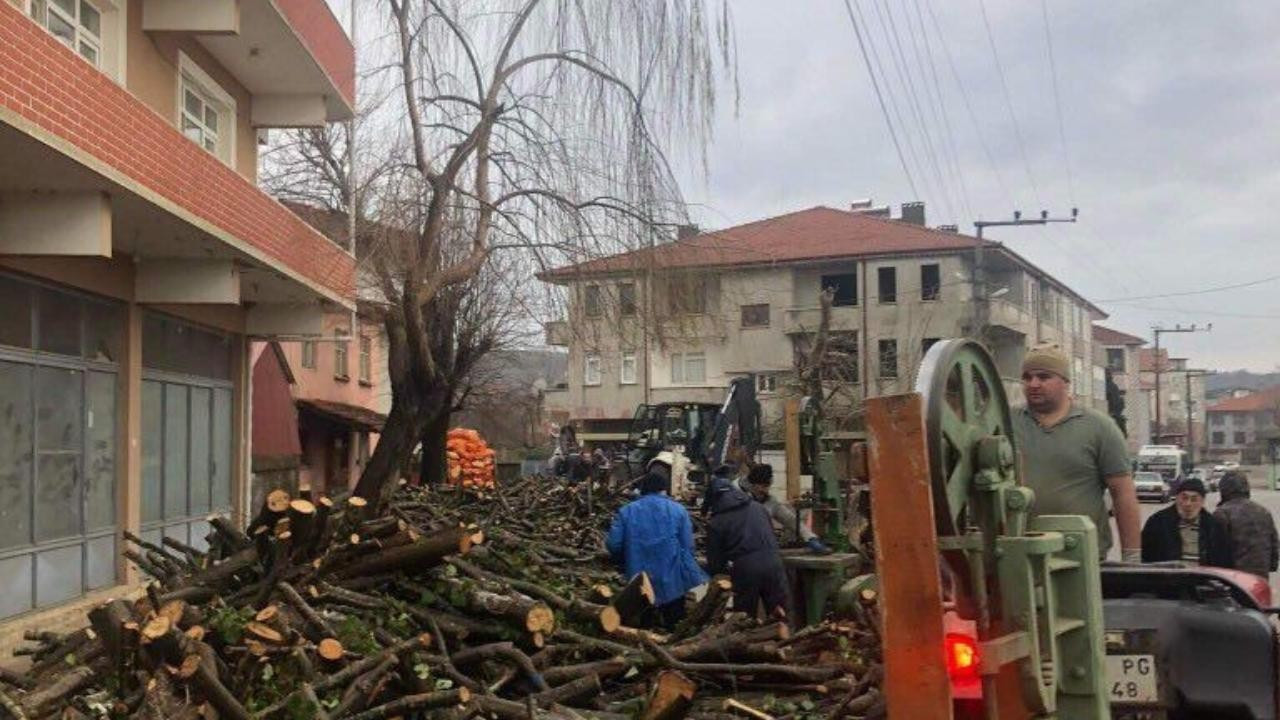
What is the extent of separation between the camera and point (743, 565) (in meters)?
8.57

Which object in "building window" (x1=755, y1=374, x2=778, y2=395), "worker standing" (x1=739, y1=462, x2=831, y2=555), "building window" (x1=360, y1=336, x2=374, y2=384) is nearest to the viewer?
"worker standing" (x1=739, y1=462, x2=831, y2=555)

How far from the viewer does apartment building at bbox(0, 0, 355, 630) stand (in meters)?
9.73

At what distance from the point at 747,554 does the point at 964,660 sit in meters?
5.74

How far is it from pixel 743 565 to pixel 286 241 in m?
8.78

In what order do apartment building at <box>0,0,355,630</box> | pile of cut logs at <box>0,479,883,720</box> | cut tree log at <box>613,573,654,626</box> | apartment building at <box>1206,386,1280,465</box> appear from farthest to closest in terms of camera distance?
apartment building at <box>1206,386,1280,465</box> < apartment building at <box>0,0,355,630</box> < cut tree log at <box>613,573,654,626</box> < pile of cut logs at <box>0,479,883,720</box>

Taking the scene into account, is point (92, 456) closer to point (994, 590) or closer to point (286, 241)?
point (286, 241)

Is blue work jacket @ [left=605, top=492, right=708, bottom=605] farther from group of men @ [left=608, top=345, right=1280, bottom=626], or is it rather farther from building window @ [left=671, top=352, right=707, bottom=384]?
building window @ [left=671, top=352, right=707, bottom=384]

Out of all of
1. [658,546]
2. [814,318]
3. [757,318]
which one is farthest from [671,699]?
[757,318]

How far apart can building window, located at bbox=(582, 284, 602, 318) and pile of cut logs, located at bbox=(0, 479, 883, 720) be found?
18.1 feet

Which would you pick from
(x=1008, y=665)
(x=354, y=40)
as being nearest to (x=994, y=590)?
(x=1008, y=665)

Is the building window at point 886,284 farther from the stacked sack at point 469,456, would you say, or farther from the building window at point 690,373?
the stacked sack at point 469,456

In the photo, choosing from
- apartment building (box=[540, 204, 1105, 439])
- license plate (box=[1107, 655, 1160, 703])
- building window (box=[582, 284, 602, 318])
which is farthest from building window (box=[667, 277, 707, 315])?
apartment building (box=[540, 204, 1105, 439])

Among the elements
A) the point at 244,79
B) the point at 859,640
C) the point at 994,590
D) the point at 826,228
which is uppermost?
the point at 826,228

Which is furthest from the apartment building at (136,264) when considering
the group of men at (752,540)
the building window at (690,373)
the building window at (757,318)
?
the building window at (690,373)
